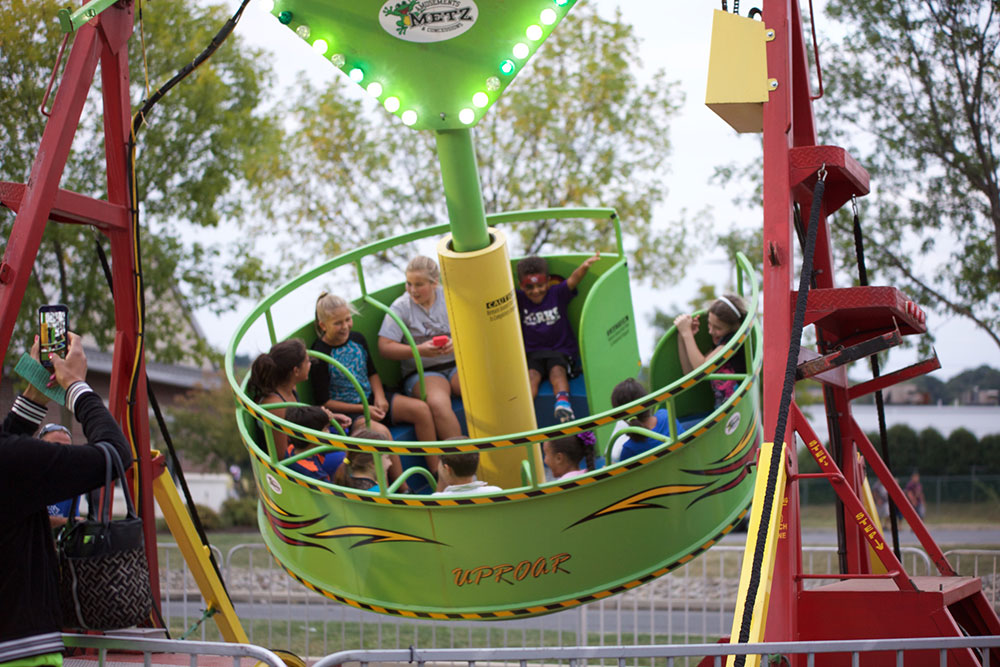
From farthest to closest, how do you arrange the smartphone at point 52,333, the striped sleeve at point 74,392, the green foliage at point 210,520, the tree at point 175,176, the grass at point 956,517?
Result: the green foliage at point 210,520, the grass at point 956,517, the tree at point 175,176, the smartphone at point 52,333, the striped sleeve at point 74,392

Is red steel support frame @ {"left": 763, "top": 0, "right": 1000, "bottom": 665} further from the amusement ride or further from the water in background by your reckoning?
the water in background

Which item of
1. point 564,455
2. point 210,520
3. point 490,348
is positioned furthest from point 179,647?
point 210,520

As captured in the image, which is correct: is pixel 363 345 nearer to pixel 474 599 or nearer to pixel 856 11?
pixel 474 599

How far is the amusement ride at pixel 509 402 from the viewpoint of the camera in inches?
153

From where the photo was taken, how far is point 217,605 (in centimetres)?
473

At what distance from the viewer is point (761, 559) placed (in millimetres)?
3277

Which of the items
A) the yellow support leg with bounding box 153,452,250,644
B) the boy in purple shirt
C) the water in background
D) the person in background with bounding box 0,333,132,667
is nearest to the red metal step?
the boy in purple shirt

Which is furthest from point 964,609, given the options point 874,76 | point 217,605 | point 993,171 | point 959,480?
point 959,480

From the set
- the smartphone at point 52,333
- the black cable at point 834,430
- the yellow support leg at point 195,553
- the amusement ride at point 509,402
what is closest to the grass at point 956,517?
the black cable at point 834,430

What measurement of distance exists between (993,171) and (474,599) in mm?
8684

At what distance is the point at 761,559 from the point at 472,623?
4635 millimetres

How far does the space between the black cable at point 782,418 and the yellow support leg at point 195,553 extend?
8.53 ft

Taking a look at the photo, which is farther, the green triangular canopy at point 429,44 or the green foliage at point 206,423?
the green foliage at point 206,423

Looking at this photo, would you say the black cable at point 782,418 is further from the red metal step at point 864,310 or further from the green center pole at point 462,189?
the green center pole at point 462,189
